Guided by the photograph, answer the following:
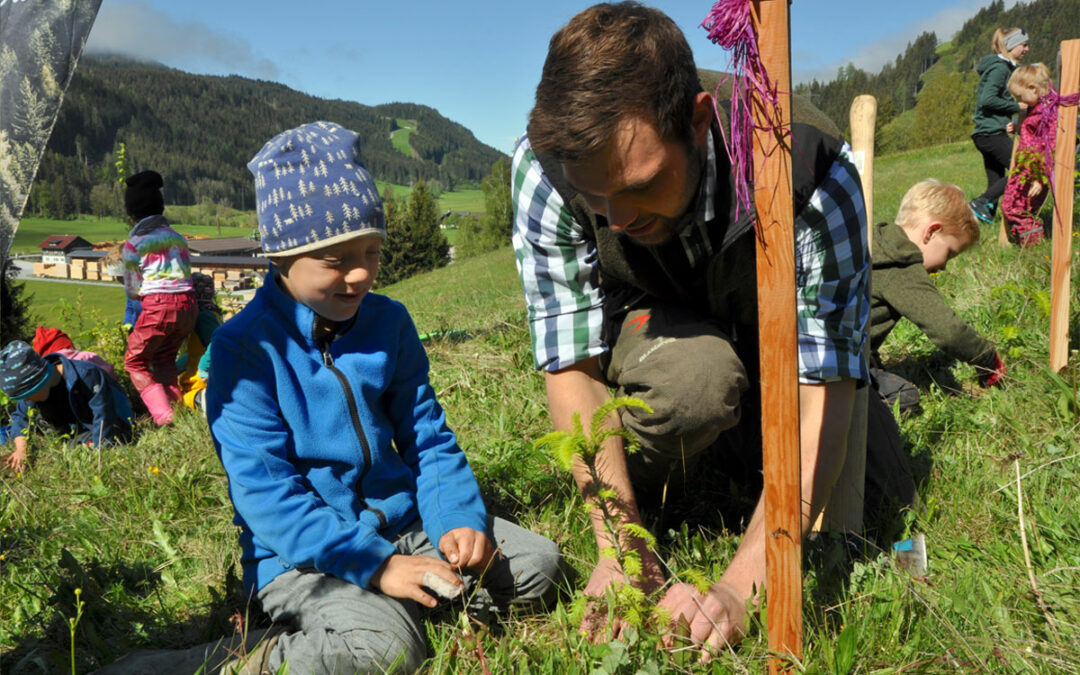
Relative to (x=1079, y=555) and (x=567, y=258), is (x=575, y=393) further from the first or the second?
(x=1079, y=555)

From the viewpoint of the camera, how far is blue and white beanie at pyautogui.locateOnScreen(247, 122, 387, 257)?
208cm

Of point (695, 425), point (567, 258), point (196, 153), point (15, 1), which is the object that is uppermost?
point (196, 153)

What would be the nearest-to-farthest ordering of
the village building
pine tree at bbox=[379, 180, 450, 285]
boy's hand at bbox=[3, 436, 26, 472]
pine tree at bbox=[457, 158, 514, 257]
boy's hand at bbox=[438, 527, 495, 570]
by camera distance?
boy's hand at bbox=[438, 527, 495, 570], boy's hand at bbox=[3, 436, 26, 472], the village building, pine tree at bbox=[457, 158, 514, 257], pine tree at bbox=[379, 180, 450, 285]

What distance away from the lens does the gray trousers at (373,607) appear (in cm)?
184

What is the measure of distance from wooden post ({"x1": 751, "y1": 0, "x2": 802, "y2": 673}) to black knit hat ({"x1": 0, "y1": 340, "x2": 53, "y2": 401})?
4.97m

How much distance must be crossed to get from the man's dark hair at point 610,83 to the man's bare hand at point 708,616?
1085mm

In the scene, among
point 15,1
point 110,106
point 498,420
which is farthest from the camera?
point 110,106

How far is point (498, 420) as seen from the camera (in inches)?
135

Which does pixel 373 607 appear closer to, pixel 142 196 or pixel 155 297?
pixel 155 297

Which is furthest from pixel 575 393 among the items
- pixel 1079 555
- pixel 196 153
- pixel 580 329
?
pixel 196 153

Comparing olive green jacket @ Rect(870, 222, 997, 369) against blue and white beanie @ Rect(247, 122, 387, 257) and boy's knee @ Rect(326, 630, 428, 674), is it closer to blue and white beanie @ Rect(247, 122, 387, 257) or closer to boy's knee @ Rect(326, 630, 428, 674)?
blue and white beanie @ Rect(247, 122, 387, 257)

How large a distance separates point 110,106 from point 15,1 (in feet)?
380

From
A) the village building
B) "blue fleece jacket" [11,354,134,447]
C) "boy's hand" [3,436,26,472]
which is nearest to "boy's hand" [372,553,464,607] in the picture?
"boy's hand" [3,436,26,472]

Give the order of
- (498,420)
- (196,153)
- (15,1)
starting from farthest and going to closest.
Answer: (196,153) < (498,420) < (15,1)
